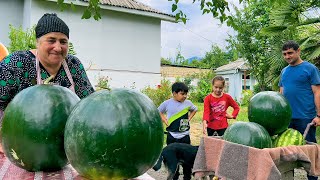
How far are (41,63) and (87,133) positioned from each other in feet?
3.20

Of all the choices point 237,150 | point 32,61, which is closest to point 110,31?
point 237,150

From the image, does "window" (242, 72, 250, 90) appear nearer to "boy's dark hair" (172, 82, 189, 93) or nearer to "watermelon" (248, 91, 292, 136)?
"boy's dark hair" (172, 82, 189, 93)

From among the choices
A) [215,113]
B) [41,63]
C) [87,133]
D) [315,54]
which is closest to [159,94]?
[315,54]

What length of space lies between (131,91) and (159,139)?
0.75 feet

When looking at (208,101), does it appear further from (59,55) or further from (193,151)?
(59,55)

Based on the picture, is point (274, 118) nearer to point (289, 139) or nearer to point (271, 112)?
point (271, 112)

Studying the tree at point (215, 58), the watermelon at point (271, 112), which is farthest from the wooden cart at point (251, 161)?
the tree at point (215, 58)

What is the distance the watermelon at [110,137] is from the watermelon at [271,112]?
3206 mm

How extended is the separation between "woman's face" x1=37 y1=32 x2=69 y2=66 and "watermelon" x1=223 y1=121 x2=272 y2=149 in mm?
2312

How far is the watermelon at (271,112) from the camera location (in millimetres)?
4445

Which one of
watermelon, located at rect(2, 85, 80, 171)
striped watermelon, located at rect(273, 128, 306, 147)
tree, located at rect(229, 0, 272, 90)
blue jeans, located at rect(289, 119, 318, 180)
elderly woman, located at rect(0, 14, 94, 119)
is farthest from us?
tree, located at rect(229, 0, 272, 90)

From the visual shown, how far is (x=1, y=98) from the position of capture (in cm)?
217

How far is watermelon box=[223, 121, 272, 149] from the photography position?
12.6 feet

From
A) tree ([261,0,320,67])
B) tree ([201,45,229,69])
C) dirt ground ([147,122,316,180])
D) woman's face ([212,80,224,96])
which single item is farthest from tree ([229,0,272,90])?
tree ([201,45,229,69])
